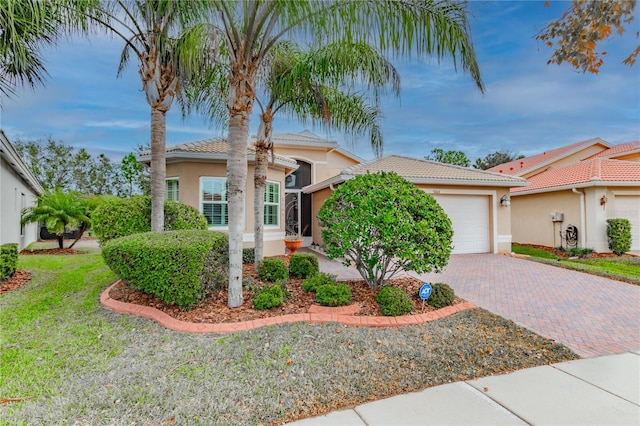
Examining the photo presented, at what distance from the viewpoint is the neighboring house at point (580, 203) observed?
14523 mm

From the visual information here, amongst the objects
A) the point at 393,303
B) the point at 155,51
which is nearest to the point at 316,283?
the point at 393,303

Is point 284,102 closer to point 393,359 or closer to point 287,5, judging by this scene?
point 287,5

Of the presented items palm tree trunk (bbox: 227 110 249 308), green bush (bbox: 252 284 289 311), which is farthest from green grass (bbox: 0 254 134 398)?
green bush (bbox: 252 284 289 311)

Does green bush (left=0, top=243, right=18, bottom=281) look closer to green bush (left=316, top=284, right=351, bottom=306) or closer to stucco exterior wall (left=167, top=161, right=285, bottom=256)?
stucco exterior wall (left=167, top=161, right=285, bottom=256)

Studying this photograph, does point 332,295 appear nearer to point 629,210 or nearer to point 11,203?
point 11,203

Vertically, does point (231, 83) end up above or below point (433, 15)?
below

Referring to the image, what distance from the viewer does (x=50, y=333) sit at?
4812mm

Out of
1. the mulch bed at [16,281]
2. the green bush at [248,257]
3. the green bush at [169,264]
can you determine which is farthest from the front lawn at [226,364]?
the green bush at [248,257]

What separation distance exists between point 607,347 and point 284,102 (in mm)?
8216

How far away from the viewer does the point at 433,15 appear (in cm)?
480

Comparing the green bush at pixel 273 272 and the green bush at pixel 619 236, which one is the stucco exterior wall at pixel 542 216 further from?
the green bush at pixel 273 272

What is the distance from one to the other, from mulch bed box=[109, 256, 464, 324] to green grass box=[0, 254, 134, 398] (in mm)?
651

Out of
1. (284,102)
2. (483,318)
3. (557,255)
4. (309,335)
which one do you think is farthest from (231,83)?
(557,255)

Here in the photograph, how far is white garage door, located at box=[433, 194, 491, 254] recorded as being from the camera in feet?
44.8
